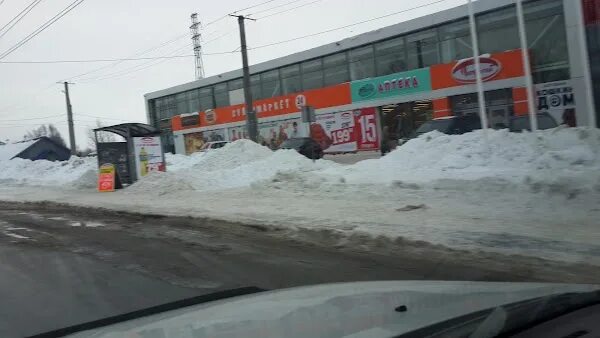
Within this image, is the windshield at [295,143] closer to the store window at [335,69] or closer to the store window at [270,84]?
the store window at [335,69]

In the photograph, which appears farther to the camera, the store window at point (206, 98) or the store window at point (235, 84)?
the store window at point (206, 98)

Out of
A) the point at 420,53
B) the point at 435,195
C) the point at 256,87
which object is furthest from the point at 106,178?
the point at 256,87

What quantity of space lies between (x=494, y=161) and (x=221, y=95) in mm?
37357

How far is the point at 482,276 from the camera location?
20.6ft

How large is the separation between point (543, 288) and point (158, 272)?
5.28 m

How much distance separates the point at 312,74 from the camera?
4006 centimetres

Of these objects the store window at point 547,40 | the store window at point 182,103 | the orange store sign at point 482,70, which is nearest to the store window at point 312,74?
the orange store sign at point 482,70

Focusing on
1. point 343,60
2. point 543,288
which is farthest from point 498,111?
point 543,288

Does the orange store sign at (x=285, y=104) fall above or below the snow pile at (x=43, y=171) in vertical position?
above

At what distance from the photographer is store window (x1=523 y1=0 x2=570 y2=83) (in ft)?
90.8

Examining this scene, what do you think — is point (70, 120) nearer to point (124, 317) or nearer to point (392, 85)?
point (392, 85)

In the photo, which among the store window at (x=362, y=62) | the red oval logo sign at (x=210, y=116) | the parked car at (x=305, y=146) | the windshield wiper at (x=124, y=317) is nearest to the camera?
the windshield wiper at (x=124, y=317)

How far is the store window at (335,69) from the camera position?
3778 centimetres

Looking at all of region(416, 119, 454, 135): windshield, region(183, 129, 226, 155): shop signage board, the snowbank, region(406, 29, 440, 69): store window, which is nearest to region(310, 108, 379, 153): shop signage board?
region(406, 29, 440, 69): store window
